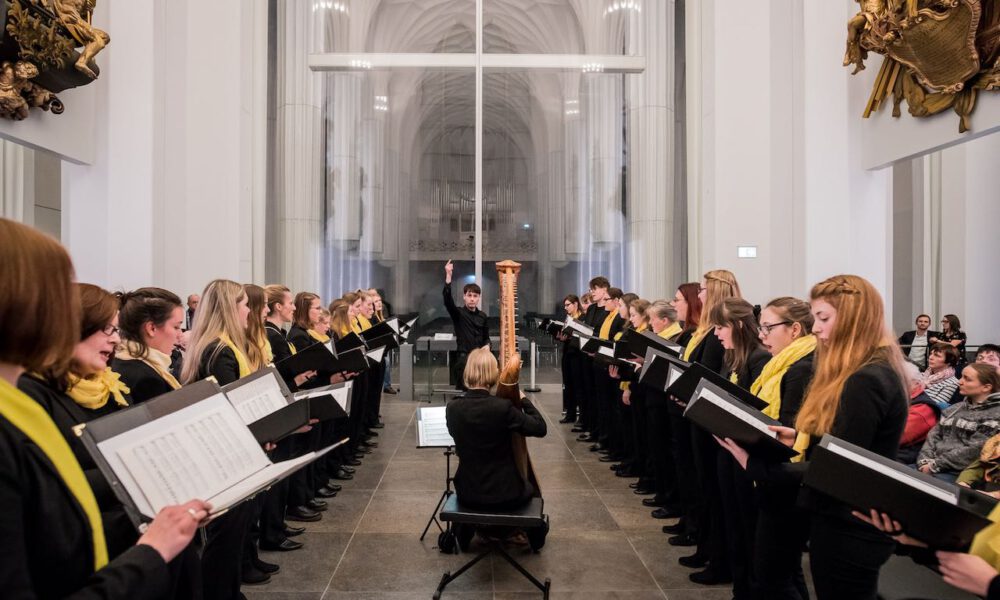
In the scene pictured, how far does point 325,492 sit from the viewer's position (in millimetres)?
5566

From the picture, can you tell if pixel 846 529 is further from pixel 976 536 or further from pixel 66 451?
pixel 66 451

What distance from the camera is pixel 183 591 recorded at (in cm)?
233

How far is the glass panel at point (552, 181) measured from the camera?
38.4ft

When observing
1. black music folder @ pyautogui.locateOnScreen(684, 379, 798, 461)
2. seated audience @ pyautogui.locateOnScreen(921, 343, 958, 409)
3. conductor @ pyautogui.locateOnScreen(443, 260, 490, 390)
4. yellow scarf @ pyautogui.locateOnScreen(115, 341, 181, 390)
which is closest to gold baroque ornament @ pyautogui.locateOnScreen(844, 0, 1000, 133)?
seated audience @ pyautogui.locateOnScreen(921, 343, 958, 409)

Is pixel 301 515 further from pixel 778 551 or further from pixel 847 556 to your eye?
pixel 847 556

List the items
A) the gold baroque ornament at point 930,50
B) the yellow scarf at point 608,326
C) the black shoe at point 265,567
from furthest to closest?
the yellow scarf at point 608,326
the gold baroque ornament at point 930,50
the black shoe at point 265,567

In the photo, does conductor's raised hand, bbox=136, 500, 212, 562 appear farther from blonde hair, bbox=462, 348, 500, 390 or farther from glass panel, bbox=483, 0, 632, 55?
glass panel, bbox=483, 0, 632, 55

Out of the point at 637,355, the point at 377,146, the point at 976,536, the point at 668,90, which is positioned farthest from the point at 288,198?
the point at 976,536

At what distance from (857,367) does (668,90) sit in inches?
388

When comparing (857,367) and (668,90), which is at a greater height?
(668,90)

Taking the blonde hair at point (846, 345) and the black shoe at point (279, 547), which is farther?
the black shoe at point (279, 547)

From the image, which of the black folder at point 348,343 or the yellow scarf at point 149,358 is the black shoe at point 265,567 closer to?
the yellow scarf at point 149,358

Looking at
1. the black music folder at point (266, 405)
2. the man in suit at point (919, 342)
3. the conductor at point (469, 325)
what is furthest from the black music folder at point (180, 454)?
the man in suit at point (919, 342)

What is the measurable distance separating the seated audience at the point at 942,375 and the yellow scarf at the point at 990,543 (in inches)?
161
